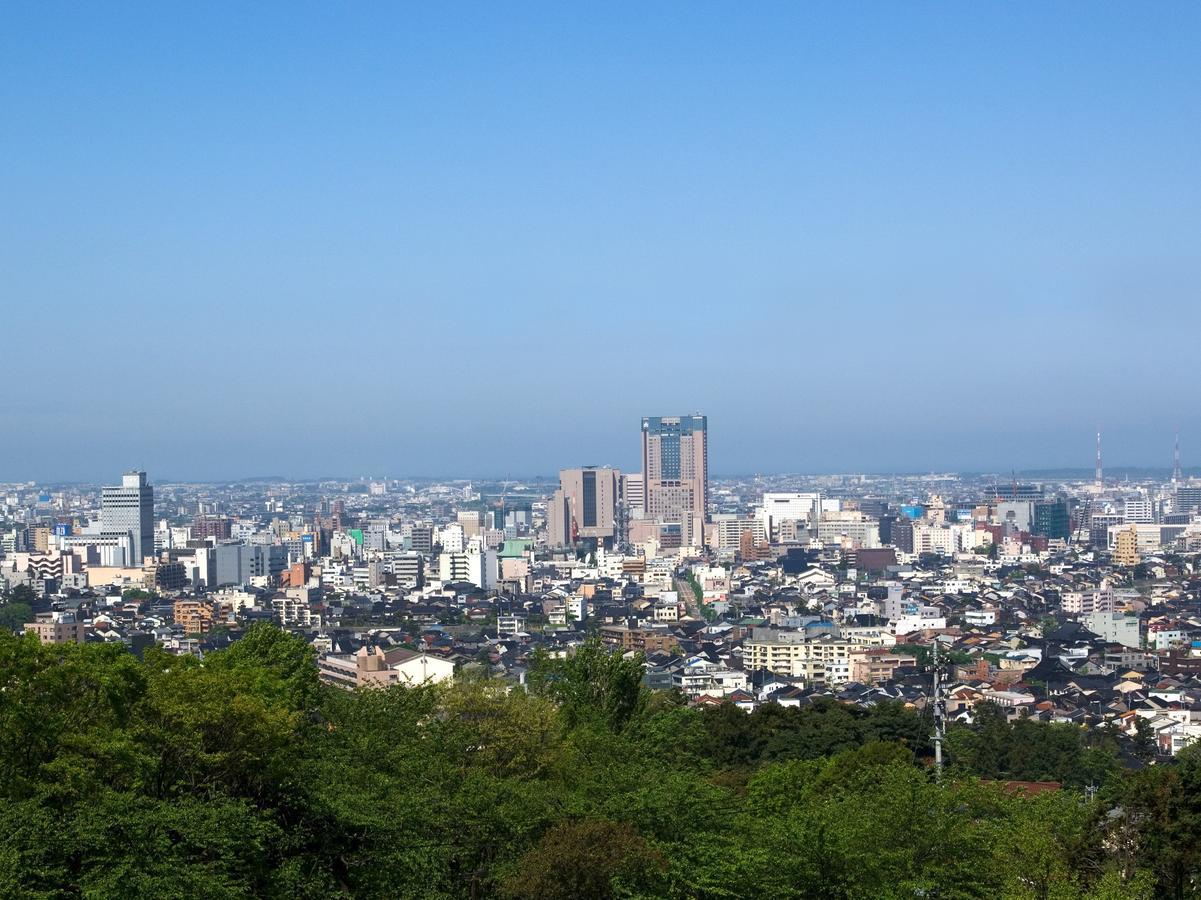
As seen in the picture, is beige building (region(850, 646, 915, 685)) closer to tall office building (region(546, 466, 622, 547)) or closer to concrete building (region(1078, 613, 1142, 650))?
concrete building (region(1078, 613, 1142, 650))

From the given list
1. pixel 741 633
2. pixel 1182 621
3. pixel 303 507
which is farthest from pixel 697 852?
pixel 303 507

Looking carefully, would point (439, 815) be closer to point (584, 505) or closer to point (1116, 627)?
point (1116, 627)

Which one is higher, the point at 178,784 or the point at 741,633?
the point at 178,784

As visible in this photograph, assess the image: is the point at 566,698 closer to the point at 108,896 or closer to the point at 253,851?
the point at 253,851

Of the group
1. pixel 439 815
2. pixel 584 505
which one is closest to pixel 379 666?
pixel 439 815

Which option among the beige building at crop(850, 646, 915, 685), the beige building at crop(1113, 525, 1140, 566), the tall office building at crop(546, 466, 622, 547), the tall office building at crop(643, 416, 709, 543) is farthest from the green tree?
the tall office building at crop(643, 416, 709, 543)

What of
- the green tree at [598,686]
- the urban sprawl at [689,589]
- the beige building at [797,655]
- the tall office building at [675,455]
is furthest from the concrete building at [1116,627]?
the tall office building at [675,455]
